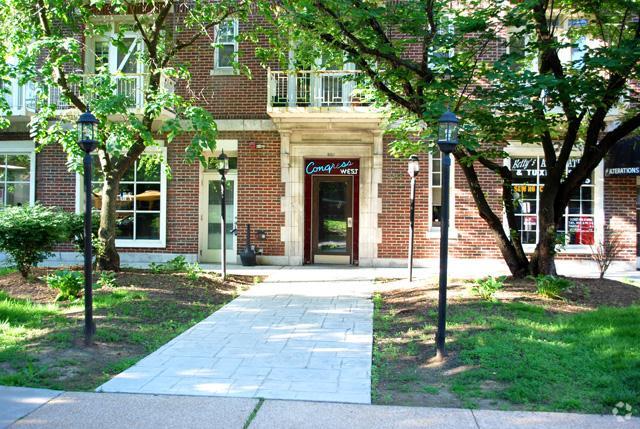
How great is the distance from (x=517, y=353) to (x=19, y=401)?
4.71 m

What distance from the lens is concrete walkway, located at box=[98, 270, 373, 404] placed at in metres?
4.83

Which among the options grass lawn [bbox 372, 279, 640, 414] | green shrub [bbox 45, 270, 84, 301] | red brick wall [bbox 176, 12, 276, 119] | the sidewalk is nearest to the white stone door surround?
red brick wall [bbox 176, 12, 276, 119]

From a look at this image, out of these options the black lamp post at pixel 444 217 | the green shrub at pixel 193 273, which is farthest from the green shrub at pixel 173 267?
the black lamp post at pixel 444 217

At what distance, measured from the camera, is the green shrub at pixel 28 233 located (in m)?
9.05

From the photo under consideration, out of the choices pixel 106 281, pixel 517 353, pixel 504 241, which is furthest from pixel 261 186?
pixel 517 353

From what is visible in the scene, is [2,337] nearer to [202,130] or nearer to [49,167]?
[202,130]

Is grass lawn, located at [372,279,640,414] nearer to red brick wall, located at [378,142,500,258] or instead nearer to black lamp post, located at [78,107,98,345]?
black lamp post, located at [78,107,98,345]

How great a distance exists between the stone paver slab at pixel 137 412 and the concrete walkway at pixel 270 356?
192 mm

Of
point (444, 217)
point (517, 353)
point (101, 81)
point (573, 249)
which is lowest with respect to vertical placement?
point (517, 353)

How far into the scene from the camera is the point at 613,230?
1330 cm

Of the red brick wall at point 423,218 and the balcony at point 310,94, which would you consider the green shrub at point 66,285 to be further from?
the red brick wall at point 423,218

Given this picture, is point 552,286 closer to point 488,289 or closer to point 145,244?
point 488,289

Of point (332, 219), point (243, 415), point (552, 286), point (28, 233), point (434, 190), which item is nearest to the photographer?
point (243, 415)

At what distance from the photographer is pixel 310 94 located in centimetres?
1312
